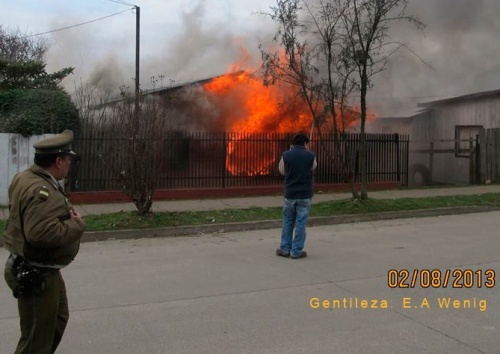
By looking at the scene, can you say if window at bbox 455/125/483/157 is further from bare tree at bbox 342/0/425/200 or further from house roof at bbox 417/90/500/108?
bare tree at bbox 342/0/425/200

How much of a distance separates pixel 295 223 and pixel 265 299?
79.2 inches

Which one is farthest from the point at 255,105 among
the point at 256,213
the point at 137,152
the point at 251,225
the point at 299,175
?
the point at 299,175

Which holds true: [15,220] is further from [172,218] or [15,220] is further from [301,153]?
[172,218]

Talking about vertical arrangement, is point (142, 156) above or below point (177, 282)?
above

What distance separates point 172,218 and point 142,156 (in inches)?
50.4

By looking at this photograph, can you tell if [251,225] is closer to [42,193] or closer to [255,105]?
[42,193]

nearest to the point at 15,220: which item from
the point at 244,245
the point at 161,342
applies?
the point at 161,342

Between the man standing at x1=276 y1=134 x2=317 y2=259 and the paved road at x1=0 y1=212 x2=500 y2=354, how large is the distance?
0.25 meters

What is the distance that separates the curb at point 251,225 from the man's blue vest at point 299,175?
268 centimetres

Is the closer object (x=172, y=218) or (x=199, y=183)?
(x=172, y=218)

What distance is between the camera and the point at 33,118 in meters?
11.1

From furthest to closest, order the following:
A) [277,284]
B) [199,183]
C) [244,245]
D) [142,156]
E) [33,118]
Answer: [199,183]
[33,118]
[142,156]
[244,245]
[277,284]

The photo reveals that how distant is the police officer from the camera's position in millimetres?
2525

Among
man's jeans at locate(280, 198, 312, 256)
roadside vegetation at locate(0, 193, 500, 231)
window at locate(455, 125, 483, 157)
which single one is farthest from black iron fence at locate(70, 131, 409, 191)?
man's jeans at locate(280, 198, 312, 256)
